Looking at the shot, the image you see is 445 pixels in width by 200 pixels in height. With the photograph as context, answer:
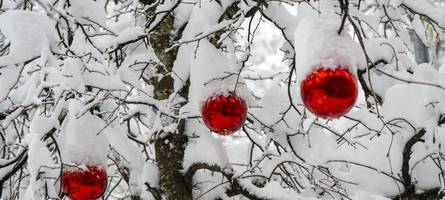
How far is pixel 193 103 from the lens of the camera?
102 inches

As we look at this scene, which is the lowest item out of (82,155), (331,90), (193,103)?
(331,90)

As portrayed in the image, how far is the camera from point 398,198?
3.08 m

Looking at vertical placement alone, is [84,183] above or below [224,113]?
below

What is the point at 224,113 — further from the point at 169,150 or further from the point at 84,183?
the point at 169,150

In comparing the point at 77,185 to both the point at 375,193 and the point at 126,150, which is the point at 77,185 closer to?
the point at 126,150

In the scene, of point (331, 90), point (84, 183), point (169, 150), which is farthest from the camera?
point (169, 150)

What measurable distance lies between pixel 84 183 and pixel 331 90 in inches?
45.3

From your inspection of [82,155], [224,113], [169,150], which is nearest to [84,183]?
[82,155]

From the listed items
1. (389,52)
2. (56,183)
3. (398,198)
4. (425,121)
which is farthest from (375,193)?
(56,183)

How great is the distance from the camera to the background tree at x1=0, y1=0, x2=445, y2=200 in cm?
221

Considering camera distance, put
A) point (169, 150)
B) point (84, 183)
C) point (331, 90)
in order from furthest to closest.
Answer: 1. point (169, 150)
2. point (84, 183)
3. point (331, 90)

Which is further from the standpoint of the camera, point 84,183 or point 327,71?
point 84,183

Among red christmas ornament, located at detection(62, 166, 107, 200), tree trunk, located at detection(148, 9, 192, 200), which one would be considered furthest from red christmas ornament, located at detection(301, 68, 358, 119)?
tree trunk, located at detection(148, 9, 192, 200)

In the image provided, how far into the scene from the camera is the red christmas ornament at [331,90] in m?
1.42
